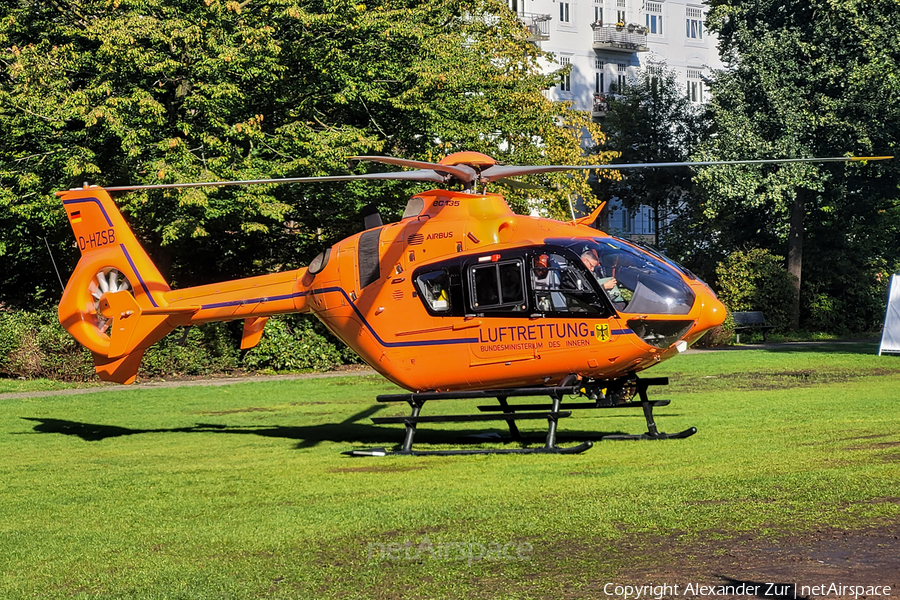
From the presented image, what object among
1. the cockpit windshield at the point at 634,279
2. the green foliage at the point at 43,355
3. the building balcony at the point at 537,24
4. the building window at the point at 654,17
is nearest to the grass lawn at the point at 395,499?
the cockpit windshield at the point at 634,279

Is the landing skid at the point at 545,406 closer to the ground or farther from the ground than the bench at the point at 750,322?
farther from the ground

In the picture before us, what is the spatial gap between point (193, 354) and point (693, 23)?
57.4 meters

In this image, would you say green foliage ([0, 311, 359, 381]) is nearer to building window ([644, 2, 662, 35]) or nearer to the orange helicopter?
the orange helicopter

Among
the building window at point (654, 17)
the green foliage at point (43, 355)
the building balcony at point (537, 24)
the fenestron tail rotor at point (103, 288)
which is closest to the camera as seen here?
the fenestron tail rotor at point (103, 288)

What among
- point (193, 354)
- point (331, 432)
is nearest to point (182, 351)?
point (193, 354)

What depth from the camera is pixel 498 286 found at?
1464cm

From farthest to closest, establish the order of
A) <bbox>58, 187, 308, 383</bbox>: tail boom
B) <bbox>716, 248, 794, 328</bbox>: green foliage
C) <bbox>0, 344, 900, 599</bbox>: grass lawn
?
<bbox>716, 248, 794, 328</bbox>: green foliage
<bbox>58, 187, 308, 383</bbox>: tail boom
<bbox>0, 344, 900, 599</bbox>: grass lawn

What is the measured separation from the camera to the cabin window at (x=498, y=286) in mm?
14484

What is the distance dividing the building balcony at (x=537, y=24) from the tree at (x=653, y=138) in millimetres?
8654

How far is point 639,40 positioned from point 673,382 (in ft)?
168

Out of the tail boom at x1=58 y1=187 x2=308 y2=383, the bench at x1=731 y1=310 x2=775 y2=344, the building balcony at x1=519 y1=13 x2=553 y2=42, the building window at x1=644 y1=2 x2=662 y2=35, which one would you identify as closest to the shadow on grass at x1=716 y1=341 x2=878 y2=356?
the bench at x1=731 y1=310 x2=775 y2=344

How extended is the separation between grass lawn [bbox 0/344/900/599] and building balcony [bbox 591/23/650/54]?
174 feet

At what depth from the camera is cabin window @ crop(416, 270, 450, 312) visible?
49.9 ft

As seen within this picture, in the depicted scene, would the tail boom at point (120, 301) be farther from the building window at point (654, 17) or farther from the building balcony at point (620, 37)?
the building window at point (654, 17)
